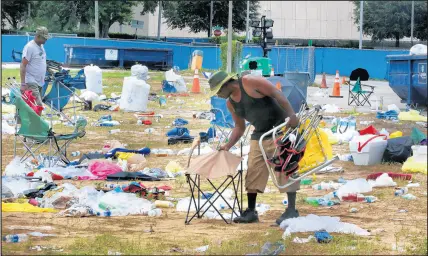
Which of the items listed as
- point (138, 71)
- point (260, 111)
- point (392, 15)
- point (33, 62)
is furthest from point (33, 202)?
point (138, 71)

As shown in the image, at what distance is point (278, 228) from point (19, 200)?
303cm

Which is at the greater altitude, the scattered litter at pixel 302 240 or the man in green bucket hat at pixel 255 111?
the man in green bucket hat at pixel 255 111

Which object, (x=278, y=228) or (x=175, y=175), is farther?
(x=175, y=175)

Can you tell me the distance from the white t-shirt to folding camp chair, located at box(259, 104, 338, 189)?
6.94 meters

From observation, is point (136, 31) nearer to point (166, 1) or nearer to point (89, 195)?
point (166, 1)

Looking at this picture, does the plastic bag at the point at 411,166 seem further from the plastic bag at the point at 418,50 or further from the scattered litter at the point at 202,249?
the plastic bag at the point at 418,50

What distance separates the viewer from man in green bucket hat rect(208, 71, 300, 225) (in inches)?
313

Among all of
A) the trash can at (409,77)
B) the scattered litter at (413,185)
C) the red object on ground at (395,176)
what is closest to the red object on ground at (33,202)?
the red object on ground at (395,176)

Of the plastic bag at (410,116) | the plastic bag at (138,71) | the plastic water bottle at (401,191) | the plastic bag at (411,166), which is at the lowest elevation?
the plastic water bottle at (401,191)

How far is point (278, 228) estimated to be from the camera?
7977 millimetres

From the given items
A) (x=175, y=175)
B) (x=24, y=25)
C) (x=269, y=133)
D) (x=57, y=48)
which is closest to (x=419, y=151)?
(x=175, y=175)

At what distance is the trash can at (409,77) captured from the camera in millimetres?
18250

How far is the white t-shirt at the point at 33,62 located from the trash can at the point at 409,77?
24.6ft

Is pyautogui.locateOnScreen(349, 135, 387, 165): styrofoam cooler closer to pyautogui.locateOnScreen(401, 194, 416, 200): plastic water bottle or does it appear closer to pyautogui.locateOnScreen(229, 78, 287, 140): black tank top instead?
pyautogui.locateOnScreen(401, 194, 416, 200): plastic water bottle
